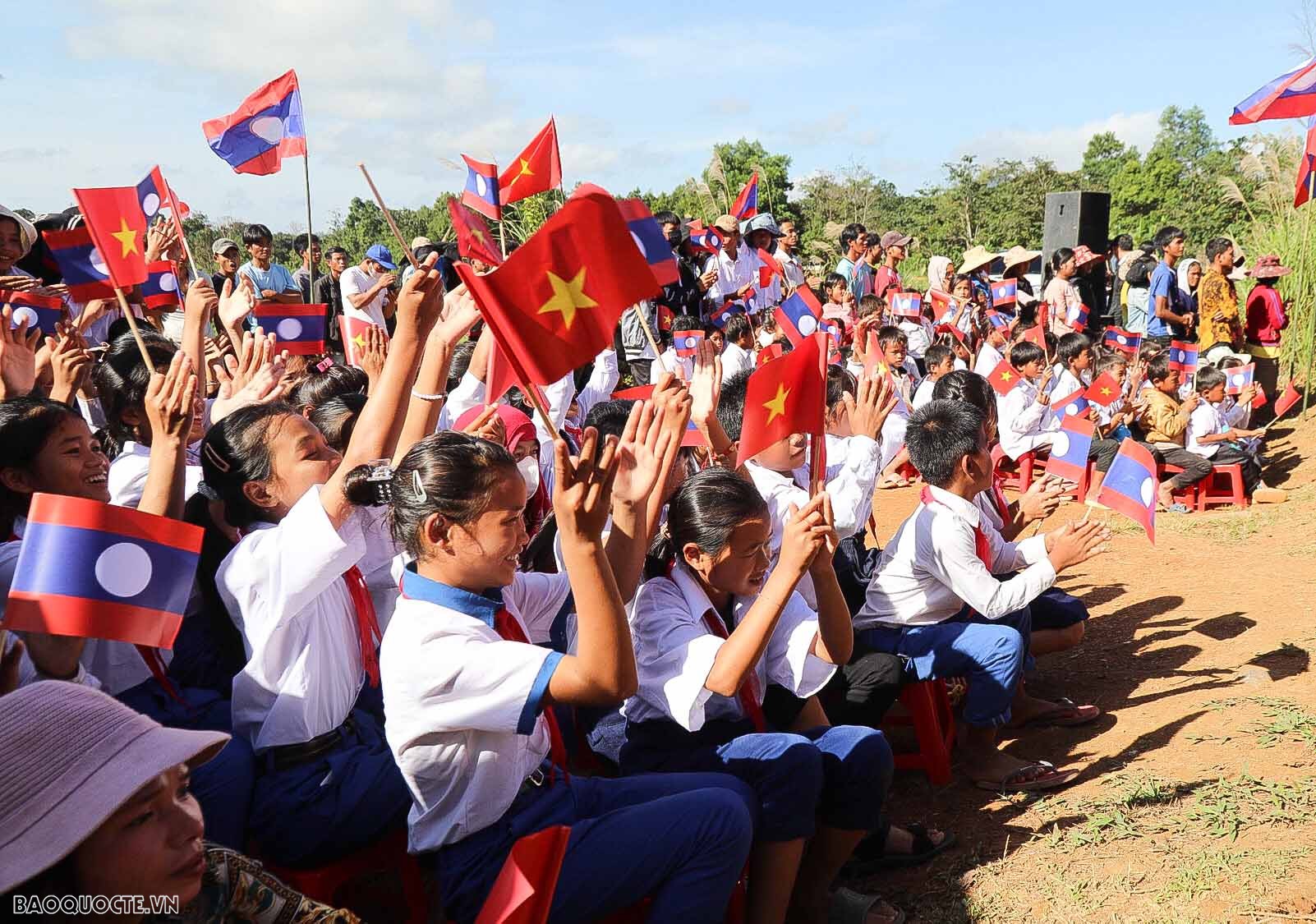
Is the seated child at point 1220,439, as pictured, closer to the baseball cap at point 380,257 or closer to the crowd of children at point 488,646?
the crowd of children at point 488,646

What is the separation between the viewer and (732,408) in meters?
4.48

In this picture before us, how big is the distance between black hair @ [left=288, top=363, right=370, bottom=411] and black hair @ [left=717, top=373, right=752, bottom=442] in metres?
1.51

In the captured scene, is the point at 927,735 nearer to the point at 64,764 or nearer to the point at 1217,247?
the point at 64,764

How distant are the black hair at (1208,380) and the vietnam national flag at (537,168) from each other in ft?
18.9

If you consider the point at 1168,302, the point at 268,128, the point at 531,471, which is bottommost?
the point at 531,471

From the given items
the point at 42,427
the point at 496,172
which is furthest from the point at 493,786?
the point at 496,172

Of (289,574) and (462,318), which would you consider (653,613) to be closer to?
(289,574)

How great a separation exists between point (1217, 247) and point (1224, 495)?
373 centimetres

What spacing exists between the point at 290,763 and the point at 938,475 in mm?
2454

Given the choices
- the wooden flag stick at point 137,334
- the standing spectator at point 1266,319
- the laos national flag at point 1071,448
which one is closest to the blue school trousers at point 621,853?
the wooden flag stick at point 137,334

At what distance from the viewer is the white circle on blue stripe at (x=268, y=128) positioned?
21.0 ft

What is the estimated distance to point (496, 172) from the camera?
24.0ft

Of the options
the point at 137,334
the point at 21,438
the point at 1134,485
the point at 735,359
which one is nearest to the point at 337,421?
the point at 137,334

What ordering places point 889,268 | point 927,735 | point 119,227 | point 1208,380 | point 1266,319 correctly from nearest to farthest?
1. point 927,735
2. point 119,227
3. point 1208,380
4. point 1266,319
5. point 889,268
